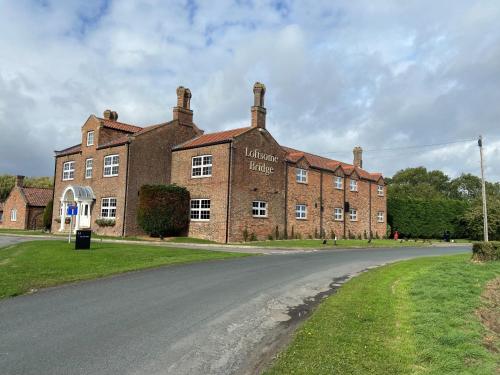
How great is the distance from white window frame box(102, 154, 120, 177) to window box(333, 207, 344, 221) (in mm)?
19888

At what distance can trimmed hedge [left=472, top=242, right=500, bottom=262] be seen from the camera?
18.6 metres

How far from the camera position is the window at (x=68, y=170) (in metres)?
39.9

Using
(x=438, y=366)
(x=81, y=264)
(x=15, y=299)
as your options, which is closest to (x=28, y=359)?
(x=15, y=299)

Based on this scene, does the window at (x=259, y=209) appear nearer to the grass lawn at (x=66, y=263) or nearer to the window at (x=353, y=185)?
the grass lawn at (x=66, y=263)

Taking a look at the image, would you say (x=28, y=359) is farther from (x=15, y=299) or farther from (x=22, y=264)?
(x=22, y=264)

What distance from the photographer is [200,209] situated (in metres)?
32.5

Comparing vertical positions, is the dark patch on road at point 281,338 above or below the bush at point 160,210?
below

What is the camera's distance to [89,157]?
3734 cm

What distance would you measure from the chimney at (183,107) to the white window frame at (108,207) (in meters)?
8.51

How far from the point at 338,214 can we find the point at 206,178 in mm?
15099

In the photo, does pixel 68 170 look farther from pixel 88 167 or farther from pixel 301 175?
pixel 301 175

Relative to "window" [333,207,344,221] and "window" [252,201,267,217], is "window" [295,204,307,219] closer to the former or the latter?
"window" [252,201,267,217]

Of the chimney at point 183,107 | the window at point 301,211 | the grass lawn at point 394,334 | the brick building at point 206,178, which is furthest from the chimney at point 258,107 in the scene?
the grass lawn at point 394,334

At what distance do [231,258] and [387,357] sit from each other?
1382cm
